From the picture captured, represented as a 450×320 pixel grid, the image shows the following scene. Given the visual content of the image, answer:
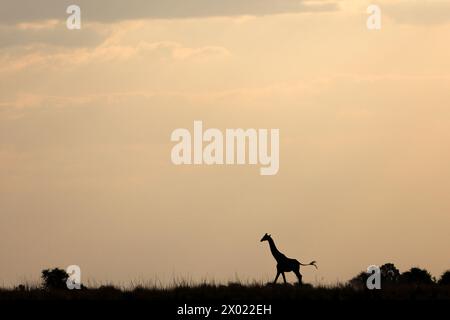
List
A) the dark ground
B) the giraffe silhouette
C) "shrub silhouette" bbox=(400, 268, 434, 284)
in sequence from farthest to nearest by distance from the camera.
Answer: "shrub silhouette" bbox=(400, 268, 434, 284) → the giraffe silhouette → the dark ground

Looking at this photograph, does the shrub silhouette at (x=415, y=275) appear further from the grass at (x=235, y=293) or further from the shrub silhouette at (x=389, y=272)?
the grass at (x=235, y=293)

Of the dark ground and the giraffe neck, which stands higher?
the giraffe neck

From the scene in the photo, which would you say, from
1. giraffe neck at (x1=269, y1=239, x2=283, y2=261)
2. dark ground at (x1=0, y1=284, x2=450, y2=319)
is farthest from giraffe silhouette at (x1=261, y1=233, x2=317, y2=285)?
dark ground at (x1=0, y1=284, x2=450, y2=319)

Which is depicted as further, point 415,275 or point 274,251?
point 415,275

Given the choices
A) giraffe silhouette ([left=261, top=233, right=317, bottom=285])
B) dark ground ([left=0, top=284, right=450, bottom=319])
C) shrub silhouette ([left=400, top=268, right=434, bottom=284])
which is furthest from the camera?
shrub silhouette ([left=400, top=268, right=434, bottom=284])

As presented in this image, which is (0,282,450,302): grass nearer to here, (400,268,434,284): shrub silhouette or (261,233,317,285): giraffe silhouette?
(261,233,317,285): giraffe silhouette

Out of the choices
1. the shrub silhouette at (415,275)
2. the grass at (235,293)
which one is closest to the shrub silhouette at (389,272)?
the shrub silhouette at (415,275)
